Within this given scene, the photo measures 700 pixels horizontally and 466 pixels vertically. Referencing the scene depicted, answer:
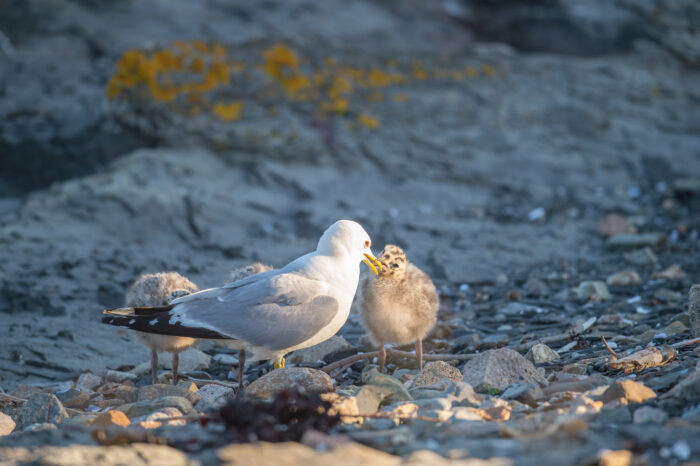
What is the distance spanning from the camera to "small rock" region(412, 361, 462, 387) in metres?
4.83

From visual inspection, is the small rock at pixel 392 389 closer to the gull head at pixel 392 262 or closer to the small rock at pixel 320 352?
the gull head at pixel 392 262

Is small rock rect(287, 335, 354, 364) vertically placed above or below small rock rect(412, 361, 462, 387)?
below

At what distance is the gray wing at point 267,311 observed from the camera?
4738 mm

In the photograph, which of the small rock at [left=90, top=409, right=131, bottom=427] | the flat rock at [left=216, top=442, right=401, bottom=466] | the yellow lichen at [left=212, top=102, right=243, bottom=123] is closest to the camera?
the flat rock at [left=216, top=442, right=401, bottom=466]

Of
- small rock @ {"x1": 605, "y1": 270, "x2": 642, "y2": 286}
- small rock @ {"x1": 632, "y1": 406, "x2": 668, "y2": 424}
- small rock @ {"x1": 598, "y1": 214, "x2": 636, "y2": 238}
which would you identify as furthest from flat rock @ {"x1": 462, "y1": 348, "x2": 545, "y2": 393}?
small rock @ {"x1": 598, "y1": 214, "x2": 636, "y2": 238}

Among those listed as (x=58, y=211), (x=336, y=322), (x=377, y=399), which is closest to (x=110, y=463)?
(x=377, y=399)

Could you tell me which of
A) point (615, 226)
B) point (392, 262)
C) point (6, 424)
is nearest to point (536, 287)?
point (615, 226)

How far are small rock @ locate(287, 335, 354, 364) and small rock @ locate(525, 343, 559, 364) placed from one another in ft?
4.72

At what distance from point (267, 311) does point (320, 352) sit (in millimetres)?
1217

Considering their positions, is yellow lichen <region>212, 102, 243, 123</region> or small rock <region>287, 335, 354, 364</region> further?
yellow lichen <region>212, 102, 243, 123</region>

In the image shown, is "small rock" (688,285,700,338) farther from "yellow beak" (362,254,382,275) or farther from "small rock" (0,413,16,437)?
"small rock" (0,413,16,437)

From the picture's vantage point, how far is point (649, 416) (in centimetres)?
353

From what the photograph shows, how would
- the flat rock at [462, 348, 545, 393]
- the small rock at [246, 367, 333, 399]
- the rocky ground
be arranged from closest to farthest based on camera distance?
the rocky ground, the small rock at [246, 367, 333, 399], the flat rock at [462, 348, 545, 393]

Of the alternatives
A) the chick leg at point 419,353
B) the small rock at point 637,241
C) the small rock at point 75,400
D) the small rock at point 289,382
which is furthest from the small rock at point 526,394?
the small rock at point 637,241
